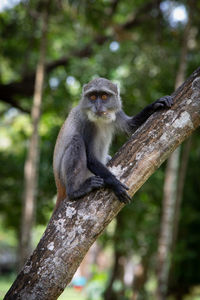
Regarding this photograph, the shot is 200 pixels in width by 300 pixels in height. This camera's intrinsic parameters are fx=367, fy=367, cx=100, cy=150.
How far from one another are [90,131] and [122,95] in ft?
16.3

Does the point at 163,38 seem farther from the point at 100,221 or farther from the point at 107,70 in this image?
the point at 100,221

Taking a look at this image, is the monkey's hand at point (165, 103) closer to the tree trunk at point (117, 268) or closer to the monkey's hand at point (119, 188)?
the monkey's hand at point (119, 188)

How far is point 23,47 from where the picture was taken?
12742mm

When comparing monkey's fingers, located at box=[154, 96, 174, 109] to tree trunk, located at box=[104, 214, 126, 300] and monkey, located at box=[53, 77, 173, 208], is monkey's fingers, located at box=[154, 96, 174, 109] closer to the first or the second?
monkey, located at box=[53, 77, 173, 208]

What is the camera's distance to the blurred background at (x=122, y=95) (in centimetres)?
930

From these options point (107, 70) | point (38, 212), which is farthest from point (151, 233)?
point (107, 70)

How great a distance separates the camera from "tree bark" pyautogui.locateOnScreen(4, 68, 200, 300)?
2.96 m

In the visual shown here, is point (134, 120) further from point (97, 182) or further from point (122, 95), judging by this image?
point (122, 95)

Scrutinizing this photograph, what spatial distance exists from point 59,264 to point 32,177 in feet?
18.1

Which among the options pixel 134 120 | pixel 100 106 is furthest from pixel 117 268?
pixel 100 106

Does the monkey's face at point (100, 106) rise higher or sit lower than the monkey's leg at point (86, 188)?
higher

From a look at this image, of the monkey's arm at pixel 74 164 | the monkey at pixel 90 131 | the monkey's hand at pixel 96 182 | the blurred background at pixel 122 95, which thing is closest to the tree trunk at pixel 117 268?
the blurred background at pixel 122 95

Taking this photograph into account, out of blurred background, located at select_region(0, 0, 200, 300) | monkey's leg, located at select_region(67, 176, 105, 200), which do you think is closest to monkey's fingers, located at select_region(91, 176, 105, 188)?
monkey's leg, located at select_region(67, 176, 105, 200)

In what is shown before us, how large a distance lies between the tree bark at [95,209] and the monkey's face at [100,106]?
126cm
